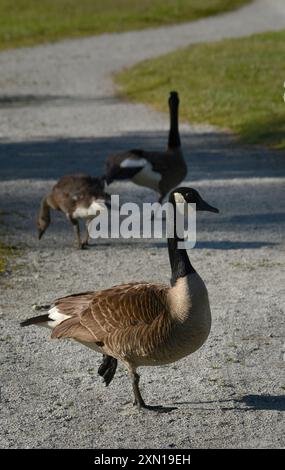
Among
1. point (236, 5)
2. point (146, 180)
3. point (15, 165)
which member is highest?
point (146, 180)

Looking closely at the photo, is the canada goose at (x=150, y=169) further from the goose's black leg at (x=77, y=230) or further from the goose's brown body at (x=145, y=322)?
the goose's brown body at (x=145, y=322)

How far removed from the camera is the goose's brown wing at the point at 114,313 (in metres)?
5.78

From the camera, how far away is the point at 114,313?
231 inches

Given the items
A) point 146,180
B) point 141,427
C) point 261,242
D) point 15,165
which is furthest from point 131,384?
point 15,165

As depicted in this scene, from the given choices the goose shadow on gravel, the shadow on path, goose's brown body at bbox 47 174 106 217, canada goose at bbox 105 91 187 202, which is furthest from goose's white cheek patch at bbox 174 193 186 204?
the shadow on path

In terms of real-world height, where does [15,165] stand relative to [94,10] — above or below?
above

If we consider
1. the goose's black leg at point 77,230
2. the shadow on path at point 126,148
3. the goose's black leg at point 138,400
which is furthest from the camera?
the shadow on path at point 126,148

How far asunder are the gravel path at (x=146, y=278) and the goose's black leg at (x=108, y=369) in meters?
0.13

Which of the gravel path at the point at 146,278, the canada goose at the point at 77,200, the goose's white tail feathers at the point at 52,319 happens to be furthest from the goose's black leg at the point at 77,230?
the goose's white tail feathers at the point at 52,319

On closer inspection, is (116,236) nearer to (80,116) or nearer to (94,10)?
(80,116)

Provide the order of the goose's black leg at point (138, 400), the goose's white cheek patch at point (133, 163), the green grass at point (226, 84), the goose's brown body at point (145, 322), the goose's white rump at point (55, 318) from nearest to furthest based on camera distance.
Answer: the goose's brown body at point (145, 322)
the goose's black leg at point (138, 400)
the goose's white rump at point (55, 318)
the goose's white cheek patch at point (133, 163)
the green grass at point (226, 84)

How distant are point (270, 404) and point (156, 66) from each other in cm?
1908
